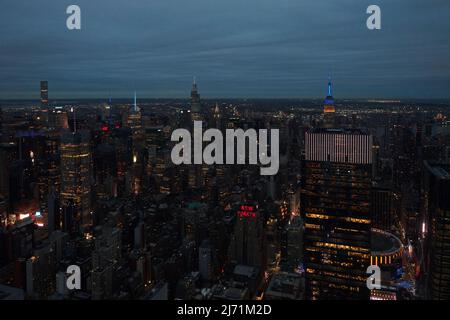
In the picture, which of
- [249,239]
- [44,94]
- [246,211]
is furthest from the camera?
[246,211]

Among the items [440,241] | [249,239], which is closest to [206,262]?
[249,239]

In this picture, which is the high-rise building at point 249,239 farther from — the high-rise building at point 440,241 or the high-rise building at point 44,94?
the high-rise building at point 44,94

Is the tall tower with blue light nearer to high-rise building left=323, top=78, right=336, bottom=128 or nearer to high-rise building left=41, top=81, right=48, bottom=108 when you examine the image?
high-rise building left=323, top=78, right=336, bottom=128

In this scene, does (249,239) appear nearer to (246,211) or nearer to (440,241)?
(246,211)

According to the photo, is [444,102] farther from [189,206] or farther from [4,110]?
[4,110]

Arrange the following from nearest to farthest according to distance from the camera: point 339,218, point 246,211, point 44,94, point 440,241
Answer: point 440,241 → point 339,218 → point 44,94 → point 246,211

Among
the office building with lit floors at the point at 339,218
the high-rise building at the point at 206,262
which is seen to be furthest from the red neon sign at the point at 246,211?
the office building with lit floors at the point at 339,218

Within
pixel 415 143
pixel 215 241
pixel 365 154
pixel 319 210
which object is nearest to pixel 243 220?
pixel 215 241

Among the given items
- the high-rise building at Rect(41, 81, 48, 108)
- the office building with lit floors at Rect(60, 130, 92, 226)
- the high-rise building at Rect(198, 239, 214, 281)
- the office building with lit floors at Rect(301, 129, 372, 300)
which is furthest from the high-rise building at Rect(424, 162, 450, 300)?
the office building with lit floors at Rect(60, 130, 92, 226)
